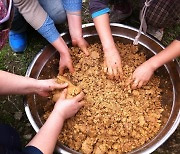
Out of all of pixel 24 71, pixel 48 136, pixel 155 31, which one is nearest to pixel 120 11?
pixel 155 31

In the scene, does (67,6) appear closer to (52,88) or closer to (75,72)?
(75,72)

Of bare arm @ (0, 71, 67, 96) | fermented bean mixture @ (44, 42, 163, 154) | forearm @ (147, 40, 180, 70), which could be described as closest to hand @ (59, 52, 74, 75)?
fermented bean mixture @ (44, 42, 163, 154)

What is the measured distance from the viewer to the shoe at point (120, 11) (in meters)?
1.85

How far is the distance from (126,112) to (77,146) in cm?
26

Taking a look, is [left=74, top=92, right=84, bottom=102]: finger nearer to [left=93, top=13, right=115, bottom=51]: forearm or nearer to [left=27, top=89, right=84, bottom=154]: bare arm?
[left=27, top=89, right=84, bottom=154]: bare arm

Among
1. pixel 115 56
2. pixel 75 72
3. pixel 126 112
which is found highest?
pixel 115 56

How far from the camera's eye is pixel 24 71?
1818 millimetres

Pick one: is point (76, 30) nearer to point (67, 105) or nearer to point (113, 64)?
point (113, 64)

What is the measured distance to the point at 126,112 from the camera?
Answer: 1.40 meters

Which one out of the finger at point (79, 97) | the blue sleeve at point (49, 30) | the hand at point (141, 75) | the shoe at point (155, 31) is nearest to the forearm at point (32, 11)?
the blue sleeve at point (49, 30)

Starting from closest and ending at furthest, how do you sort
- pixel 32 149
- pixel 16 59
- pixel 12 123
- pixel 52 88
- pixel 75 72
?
pixel 32 149
pixel 52 88
pixel 75 72
pixel 12 123
pixel 16 59

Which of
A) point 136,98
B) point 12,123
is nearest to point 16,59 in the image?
point 12,123

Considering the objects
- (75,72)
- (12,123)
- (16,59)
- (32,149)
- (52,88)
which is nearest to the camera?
(32,149)

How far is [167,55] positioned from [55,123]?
558 mm
